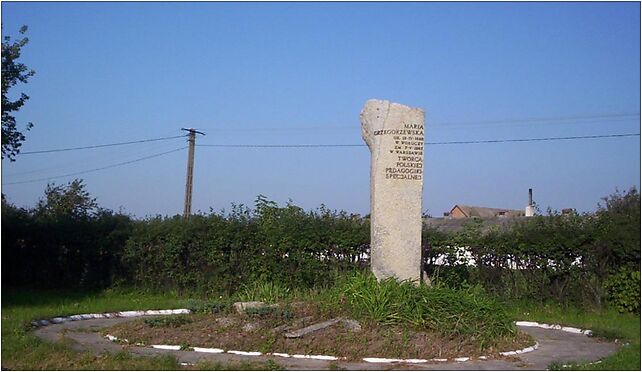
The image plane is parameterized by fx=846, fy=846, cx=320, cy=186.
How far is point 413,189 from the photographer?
13.6m

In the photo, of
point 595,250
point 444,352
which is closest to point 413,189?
point 444,352

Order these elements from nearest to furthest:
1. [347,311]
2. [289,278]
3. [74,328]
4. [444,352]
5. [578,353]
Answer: [444,352], [578,353], [347,311], [74,328], [289,278]

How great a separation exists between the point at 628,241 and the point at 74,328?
33.3 feet

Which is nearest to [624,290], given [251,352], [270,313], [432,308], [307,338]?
[432,308]

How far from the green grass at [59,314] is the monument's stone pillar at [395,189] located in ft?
16.0

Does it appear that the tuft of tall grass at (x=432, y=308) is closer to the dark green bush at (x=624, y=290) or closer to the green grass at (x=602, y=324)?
the green grass at (x=602, y=324)

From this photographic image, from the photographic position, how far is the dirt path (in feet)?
32.0

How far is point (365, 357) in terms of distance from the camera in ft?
33.2

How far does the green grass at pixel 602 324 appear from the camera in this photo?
9.76 m

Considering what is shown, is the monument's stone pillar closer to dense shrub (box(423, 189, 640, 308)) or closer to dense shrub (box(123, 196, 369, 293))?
dense shrub (box(423, 189, 640, 308))

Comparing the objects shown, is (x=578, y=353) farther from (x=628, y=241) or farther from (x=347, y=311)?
(x=628, y=241)

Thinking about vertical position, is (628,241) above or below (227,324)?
above

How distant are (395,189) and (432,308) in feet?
8.43

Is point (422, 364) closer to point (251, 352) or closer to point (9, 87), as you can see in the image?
point (251, 352)
